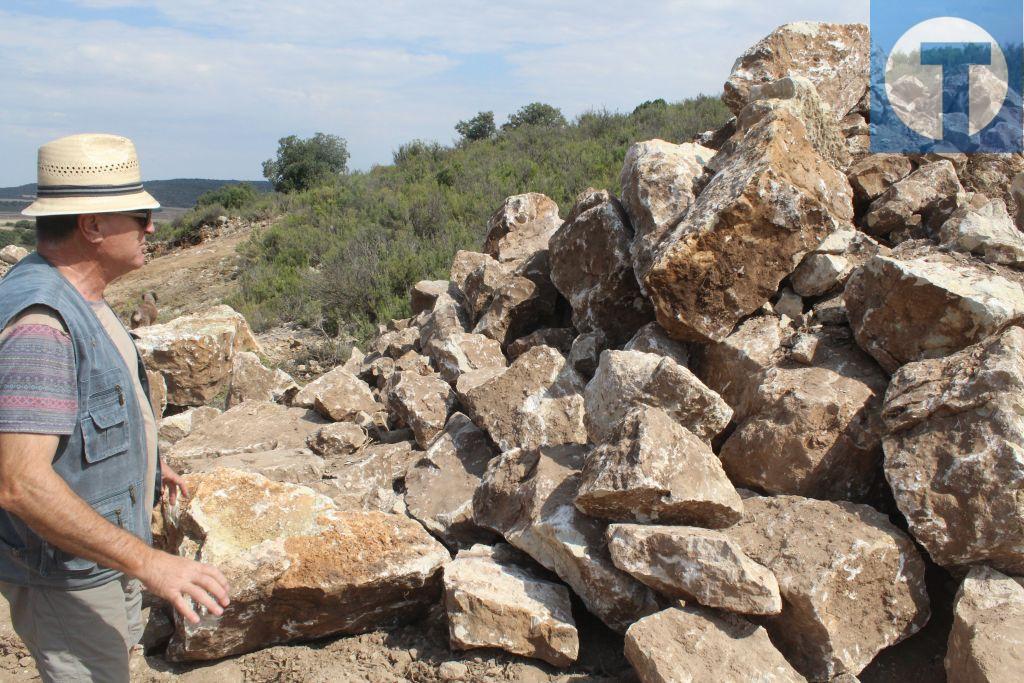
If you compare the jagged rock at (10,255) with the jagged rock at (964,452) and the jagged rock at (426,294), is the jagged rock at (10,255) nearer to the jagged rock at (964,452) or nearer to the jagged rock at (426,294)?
the jagged rock at (426,294)

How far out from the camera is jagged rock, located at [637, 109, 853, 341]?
3588mm

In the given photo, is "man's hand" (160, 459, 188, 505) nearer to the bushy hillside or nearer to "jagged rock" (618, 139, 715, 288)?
"jagged rock" (618, 139, 715, 288)

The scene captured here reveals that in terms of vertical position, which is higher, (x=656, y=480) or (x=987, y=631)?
(x=656, y=480)

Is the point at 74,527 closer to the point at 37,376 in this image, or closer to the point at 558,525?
the point at 37,376

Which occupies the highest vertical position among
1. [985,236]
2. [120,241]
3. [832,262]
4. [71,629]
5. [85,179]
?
[85,179]

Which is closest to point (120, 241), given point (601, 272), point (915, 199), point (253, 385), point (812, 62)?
point (601, 272)

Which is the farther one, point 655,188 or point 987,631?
point 655,188

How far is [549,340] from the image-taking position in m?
4.88

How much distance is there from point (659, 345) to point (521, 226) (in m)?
2.85

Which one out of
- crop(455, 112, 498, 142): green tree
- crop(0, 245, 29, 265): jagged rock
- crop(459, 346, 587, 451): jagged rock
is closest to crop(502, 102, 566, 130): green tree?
crop(455, 112, 498, 142): green tree

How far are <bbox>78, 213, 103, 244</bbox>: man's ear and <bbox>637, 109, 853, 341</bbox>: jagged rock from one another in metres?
2.38

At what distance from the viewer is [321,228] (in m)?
13.5

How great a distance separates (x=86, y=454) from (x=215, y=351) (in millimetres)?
4372

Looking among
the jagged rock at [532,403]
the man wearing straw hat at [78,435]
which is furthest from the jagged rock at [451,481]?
the man wearing straw hat at [78,435]
